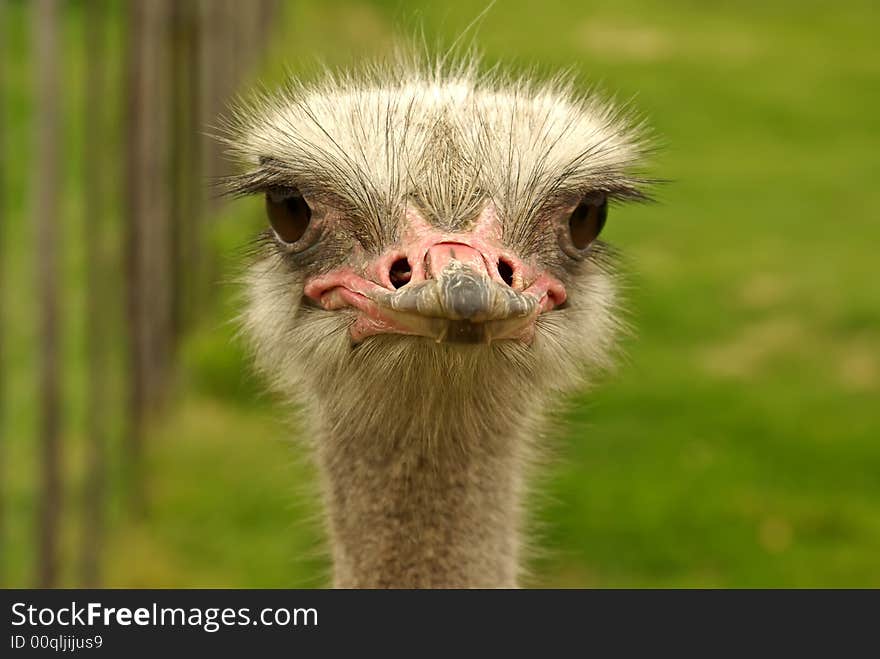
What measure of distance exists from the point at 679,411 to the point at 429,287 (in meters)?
4.05

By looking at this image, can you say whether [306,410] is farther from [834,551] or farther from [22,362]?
[22,362]

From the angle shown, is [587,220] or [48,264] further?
[48,264]

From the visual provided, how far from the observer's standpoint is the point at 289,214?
1875 millimetres

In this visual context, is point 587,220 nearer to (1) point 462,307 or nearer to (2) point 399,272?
(2) point 399,272

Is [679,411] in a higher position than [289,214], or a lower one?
higher

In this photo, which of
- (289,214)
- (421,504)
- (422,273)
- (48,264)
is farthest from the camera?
(48,264)

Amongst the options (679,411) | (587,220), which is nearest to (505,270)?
(587,220)

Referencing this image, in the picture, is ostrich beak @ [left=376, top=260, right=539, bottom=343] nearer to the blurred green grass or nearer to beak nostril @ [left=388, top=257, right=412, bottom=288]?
beak nostril @ [left=388, top=257, right=412, bottom=288]

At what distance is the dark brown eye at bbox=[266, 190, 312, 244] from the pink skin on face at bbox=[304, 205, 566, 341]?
0.08 m

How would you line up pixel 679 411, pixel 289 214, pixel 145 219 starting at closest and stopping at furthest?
pixel 289 214 < pixel 145 219 < pixel 679 411

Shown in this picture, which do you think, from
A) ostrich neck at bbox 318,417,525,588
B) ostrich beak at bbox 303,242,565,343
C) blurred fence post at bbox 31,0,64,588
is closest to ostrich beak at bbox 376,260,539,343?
ostrich beak at bbox 303,242,565,343

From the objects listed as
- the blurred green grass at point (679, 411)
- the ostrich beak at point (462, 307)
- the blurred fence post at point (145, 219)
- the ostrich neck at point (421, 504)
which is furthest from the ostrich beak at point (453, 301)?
Result: the blurred fence post at point (145, 219)

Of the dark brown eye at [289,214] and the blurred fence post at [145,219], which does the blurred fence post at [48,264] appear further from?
the dark brown eye at [289,214]

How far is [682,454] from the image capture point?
4965 mm
